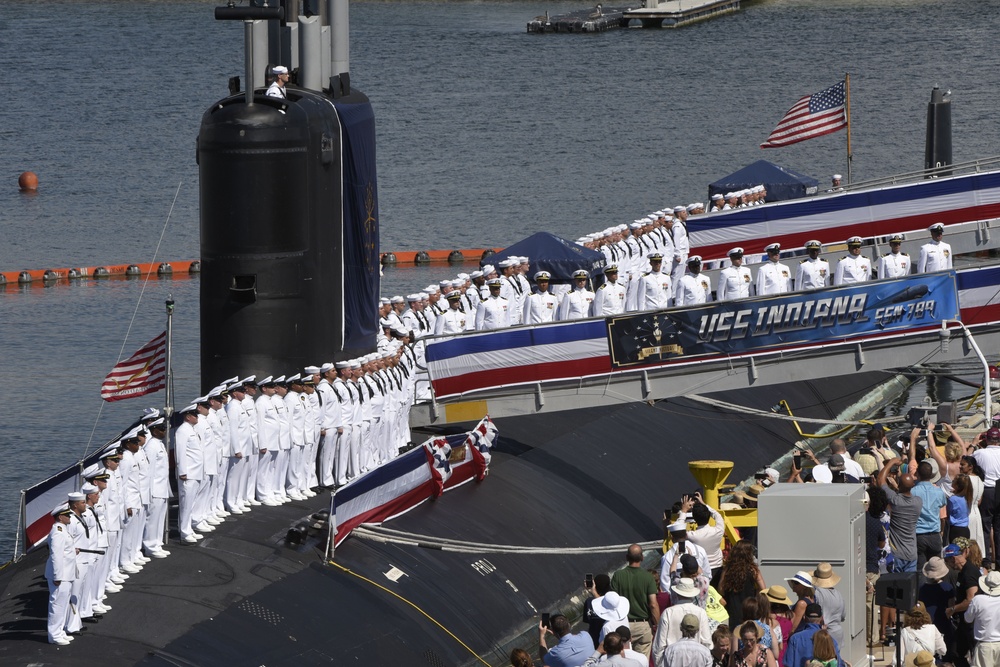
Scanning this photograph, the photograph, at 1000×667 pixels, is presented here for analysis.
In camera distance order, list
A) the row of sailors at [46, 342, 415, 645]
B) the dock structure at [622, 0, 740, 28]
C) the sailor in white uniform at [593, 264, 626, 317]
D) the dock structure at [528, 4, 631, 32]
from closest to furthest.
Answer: the row of sailors at [46, 342, 415, 645] → the sailor in white uniform at [593, 264, 626, 317] → the dock structure at [528, 4, 631, 32] → the dock structure at [622, 0, 740, 28]

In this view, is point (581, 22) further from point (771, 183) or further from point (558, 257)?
point (558, 257)

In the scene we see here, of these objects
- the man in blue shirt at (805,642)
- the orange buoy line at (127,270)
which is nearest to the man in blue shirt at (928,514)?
the man in blue shirt at (805,642)

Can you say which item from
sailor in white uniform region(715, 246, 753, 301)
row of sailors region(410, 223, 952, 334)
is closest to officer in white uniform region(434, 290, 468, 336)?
row of sailors region(410, 223, 952, 334)

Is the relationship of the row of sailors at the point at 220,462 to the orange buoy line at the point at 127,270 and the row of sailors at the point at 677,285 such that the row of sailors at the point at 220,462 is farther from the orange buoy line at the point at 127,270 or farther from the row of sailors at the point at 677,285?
the orange buoy line at the point at 127,270

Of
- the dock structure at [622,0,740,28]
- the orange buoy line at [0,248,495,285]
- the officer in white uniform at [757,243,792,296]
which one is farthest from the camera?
the dock structure at [622,0,740,28]

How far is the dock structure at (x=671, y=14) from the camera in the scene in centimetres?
10288

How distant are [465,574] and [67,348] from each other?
25.6 metres

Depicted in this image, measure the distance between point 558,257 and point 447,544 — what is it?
42.3ft

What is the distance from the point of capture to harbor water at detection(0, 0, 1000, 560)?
138 feet

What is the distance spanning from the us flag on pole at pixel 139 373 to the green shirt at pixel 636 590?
502cm

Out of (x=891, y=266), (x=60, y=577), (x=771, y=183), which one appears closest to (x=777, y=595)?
(x=60, y=577)

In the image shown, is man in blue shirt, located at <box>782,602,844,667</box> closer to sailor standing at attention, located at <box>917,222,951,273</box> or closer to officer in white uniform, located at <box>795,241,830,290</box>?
officer in white uniform, located at <box>795,241,830,290</box>

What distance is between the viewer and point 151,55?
93.1 m

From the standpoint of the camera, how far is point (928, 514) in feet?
51.6
